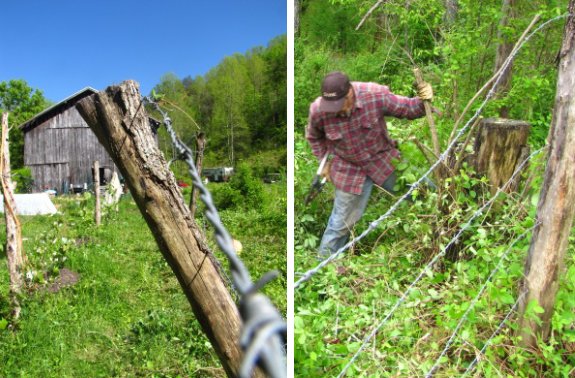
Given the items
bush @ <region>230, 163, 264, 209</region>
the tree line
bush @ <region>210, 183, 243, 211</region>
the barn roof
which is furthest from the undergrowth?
the barn roof

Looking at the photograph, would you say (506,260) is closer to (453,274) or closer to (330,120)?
(453,274)

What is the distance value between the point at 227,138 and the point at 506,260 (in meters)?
1.89

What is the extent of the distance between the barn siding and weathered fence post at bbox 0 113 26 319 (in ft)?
12.1

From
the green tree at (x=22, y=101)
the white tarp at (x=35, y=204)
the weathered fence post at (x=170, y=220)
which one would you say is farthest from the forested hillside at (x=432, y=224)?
the green tree at (x=22, y=101)

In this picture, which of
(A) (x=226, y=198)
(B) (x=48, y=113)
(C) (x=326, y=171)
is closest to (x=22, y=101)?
(B) (x=48, y=113)

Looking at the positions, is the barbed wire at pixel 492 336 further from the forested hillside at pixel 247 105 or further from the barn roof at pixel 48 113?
the barn roof at pixel 48 113

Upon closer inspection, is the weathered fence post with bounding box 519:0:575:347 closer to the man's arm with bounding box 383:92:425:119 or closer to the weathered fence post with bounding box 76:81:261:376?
the man's arm with bounding box 383:92:425:119

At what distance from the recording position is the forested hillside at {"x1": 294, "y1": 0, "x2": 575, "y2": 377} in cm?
88

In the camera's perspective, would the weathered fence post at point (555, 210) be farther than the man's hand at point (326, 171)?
No

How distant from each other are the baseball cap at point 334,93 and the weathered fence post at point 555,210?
1.01ft

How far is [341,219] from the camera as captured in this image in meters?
1.01

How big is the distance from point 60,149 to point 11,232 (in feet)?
13.0

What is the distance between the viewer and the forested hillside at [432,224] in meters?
0.88

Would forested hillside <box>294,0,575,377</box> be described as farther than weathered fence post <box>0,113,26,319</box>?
No
